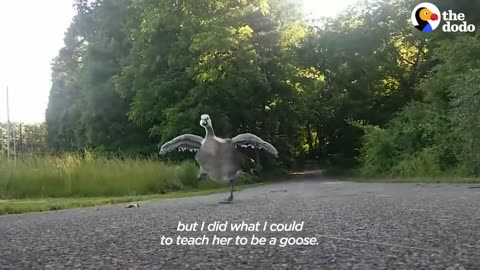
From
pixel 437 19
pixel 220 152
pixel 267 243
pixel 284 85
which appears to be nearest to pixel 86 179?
pixel 220 152

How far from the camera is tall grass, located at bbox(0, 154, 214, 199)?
816 cm

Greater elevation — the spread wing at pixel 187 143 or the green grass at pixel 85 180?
the spread wing at pixel 187 143

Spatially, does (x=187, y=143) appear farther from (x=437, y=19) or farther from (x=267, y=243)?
(x=437, y=19)

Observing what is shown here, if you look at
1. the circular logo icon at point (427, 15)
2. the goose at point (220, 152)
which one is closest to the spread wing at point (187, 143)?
the goose at point (220, 152)

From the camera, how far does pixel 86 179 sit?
8.38 meters

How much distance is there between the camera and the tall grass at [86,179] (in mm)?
8164

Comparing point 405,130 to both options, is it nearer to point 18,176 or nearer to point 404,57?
point 404,57

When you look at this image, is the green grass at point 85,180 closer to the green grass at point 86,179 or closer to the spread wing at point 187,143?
the green grass at point 86,179

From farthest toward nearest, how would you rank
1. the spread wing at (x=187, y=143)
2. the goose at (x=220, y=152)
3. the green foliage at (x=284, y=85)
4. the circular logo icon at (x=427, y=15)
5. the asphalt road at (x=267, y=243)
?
the green foliage at (x=284, y=85)
the circular logo icon at (x=427, y=15)
the spread wing at (x=187, y=143)
the goose at (x=220, y=152)
the asphalt road at (x=267, y=243)

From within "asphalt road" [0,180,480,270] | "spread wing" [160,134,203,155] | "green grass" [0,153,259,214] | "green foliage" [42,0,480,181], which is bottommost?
"asphalt road" [0,180,480,270]

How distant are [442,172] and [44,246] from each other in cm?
1054

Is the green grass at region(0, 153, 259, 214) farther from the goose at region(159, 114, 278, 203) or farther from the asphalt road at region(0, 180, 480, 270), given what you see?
the asphalt road at region(0, 180, 480, 270)

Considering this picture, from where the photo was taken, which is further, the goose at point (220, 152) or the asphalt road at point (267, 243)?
the goose at point (220, 152)

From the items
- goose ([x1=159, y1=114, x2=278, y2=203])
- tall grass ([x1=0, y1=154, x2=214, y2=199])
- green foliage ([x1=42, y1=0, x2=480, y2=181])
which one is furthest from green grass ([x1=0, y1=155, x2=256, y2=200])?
goose ([x1=159, y1=114, x2=278, y2=203])
